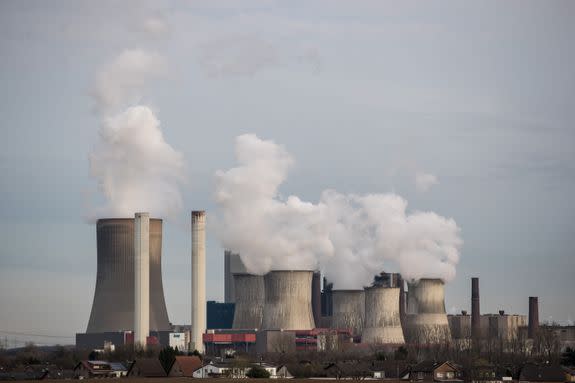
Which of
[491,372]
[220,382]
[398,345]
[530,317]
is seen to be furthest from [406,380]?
[530,317]

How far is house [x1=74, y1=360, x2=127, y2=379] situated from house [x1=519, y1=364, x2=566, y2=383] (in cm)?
1918

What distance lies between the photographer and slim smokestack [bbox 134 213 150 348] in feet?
247

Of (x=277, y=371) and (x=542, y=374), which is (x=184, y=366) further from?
(x=542, y=374)

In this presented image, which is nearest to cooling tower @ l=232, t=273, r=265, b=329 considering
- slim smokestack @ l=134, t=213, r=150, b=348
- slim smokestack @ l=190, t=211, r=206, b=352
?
slim smokestack @ l=190, t=211, r=206, b=352

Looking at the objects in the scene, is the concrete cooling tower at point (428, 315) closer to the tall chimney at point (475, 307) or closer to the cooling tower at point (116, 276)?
the tall chimney at point (475, 307)

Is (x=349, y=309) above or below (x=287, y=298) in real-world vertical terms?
below

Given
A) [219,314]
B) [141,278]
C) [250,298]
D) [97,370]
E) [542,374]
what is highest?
[141,278]

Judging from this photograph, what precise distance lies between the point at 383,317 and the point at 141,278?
15.5m

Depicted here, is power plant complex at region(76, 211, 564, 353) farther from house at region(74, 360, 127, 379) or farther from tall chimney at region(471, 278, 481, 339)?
house at region(74, 360, 127, 379)

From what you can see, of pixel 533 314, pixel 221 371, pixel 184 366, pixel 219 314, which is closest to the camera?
pixel 221 371

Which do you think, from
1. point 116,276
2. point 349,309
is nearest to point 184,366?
point 116,276

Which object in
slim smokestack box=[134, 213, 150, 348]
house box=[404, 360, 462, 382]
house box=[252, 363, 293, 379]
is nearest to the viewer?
house box=[404, 360, 462, 382]

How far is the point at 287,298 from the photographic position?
7856 cm

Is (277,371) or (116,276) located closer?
(277,371)
